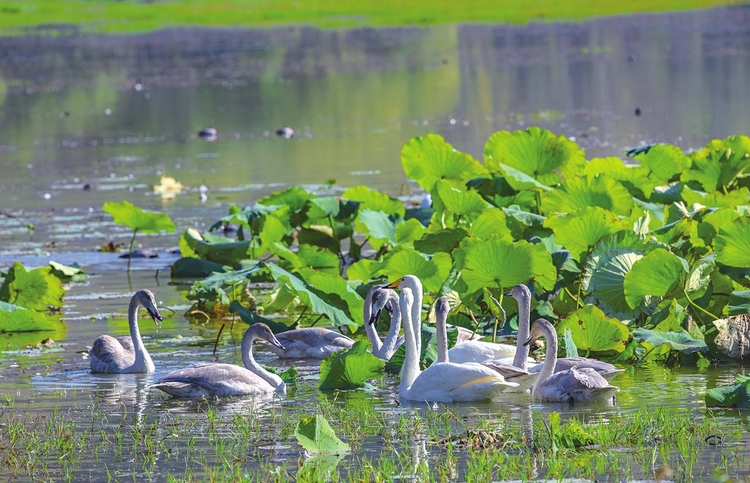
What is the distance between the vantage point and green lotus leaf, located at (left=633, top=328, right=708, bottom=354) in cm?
850

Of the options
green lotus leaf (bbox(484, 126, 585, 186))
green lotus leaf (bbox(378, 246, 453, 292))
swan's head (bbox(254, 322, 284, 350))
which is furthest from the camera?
green lotus leaf (bbox(484, 126, 585, 186))

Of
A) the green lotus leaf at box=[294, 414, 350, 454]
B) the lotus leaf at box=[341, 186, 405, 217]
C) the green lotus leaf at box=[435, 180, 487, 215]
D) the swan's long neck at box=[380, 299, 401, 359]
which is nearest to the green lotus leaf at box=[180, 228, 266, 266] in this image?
the lotus leaf at box=[341, 186, 405, 217]

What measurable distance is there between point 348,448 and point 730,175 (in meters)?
5.74

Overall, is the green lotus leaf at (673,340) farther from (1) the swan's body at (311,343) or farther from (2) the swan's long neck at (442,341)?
(1) the swan's body at (311,343)

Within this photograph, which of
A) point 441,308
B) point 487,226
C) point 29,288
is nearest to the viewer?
point 441,308

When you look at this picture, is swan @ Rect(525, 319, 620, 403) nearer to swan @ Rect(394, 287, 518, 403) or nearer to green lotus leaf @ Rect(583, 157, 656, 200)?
swan @ Rect(394, 287, 518, 403)

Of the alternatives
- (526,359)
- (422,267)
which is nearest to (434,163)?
(422,267)

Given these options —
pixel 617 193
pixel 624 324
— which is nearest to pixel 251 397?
pixel 624 324

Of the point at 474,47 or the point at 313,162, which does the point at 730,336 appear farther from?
the point at 474,47

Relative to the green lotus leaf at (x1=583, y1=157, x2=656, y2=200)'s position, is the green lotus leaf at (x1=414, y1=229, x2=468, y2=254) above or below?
below

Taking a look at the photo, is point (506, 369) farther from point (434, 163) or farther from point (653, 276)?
point (434, 163)

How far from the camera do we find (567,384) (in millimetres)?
7578

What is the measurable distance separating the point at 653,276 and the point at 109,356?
141 inches

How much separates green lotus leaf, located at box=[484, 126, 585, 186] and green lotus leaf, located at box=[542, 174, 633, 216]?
4.03ft
